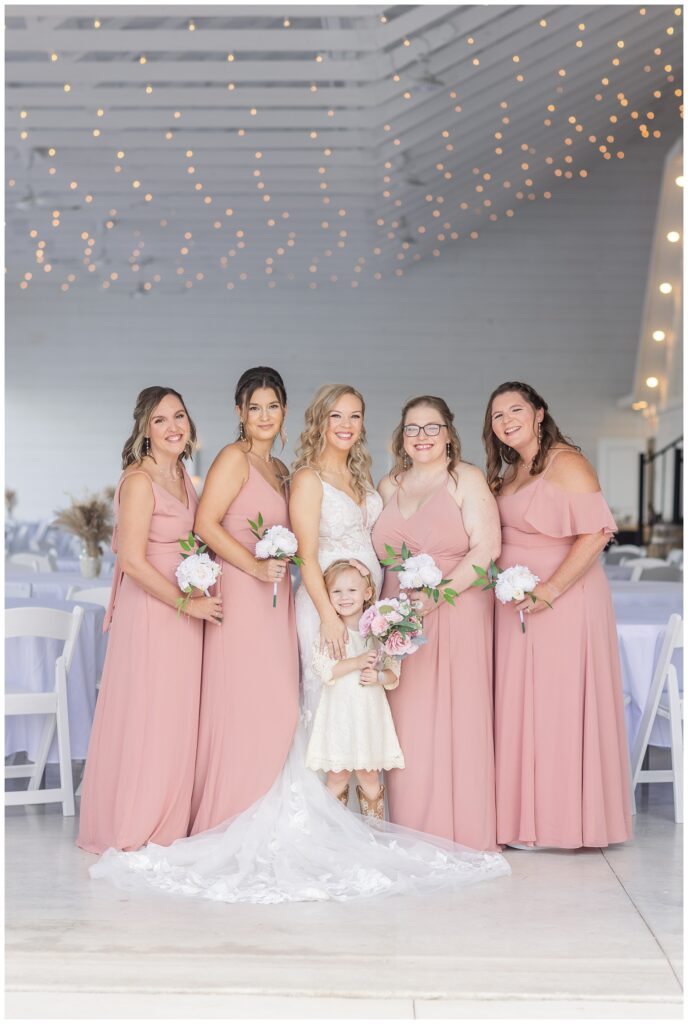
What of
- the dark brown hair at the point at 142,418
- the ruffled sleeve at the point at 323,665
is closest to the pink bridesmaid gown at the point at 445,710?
the ruffled sleeve at the point at 323,665

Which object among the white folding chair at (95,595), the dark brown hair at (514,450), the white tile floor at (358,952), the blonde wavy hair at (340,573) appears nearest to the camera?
the white tile floor at (358,952)

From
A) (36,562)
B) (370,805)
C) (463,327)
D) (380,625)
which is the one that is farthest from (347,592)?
(463,327)

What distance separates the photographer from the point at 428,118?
10.6m

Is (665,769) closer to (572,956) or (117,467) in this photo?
(572,956)

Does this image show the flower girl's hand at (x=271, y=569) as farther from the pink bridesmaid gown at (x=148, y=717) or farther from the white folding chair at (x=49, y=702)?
the white folding chair at (x=49, y=702)

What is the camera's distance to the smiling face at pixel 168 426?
14.3 feet

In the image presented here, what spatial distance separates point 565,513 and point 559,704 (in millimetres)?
731

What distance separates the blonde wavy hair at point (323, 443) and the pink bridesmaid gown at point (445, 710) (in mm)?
218

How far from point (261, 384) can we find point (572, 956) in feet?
7.35

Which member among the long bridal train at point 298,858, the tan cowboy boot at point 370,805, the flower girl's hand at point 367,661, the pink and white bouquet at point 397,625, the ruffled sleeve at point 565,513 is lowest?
the long bridal train at point 298,858

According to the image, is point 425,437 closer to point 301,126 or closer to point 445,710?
point 445,710

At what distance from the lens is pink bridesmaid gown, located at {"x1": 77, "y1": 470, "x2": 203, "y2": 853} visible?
4188mm

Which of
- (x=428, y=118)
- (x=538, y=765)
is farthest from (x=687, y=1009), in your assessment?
(x=428, y=118)

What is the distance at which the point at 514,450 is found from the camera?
465cm
